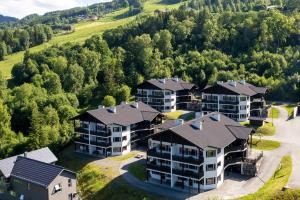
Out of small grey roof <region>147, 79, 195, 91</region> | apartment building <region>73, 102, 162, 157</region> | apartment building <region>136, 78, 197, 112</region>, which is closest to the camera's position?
apartment building <region>73, 102, 162, 157</region>

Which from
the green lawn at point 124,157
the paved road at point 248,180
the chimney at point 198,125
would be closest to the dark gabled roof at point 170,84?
the green lawn at point 124,157

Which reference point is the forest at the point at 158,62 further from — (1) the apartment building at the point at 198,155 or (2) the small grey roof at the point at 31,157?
(1) the apartment building at the point at 198,155

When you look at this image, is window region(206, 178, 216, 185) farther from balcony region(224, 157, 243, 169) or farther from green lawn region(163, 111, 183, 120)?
green lawn region(163, 111, 183, 120)

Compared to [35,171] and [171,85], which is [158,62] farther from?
[35,171]

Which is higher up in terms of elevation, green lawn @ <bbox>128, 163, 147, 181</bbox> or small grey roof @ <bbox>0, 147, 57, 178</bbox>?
small grey roof @ <bbox>0, 147, 57, 178</bbox>

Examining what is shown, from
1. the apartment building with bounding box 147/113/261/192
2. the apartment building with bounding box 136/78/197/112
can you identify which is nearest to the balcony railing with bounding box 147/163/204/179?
the apartment building with bounding box 147/113/261/192

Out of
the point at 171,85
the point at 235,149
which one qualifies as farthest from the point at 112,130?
the point at 171,85

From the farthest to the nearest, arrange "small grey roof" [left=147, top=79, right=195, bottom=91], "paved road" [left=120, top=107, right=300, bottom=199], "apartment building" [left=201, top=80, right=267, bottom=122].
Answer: "small grey roof" [left=147, top=79, right=195, bottom=91], "apartment building" [left=201, top=80, right=267, bottom=122], "paved road" [left=120, top=107, right=300, bottom=199]
